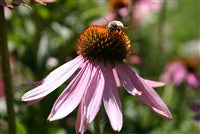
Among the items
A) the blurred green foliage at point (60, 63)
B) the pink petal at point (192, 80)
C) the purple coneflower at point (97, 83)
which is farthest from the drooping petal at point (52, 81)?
the pink petal at point (192, 80)

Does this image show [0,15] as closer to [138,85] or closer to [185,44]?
[138,85]

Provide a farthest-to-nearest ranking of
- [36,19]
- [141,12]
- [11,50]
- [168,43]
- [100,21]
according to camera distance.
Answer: [168,43]
[141,12]
[100,21]
[11,50]
[36,19]

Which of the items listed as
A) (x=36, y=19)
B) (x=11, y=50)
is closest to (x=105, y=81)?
(x=36, y=19)

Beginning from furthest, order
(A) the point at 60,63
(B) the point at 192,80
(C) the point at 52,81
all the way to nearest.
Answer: (B) the point at 192,80
(A) the point at 60,63
(C) the point at 52,81

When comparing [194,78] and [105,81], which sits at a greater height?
[105,81]

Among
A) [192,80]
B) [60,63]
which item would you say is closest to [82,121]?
[60,63]

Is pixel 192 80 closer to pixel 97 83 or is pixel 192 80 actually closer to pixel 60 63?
pixel 60 63
